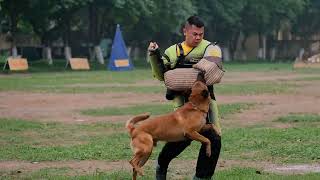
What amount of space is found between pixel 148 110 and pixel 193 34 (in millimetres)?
10214

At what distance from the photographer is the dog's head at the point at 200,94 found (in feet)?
22.8

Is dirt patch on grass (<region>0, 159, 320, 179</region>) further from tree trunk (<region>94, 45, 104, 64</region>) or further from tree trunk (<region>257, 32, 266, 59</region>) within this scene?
tree trunk (<region>257, 32, 266, 59</region>)

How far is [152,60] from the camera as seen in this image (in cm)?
723

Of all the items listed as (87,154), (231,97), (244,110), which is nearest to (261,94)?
(231,97)

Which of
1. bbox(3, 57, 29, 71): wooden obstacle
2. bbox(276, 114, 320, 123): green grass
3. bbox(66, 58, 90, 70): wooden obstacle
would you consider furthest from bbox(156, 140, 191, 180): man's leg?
bbox(66, 58, 90, 70): wooden obstacle

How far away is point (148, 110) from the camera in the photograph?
680 inches

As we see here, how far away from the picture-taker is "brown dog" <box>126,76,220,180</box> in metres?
6.93

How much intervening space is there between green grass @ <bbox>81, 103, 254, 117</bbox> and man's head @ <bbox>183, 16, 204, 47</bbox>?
9150 mm

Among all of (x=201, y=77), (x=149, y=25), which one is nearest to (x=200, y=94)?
(x=201, y=77)

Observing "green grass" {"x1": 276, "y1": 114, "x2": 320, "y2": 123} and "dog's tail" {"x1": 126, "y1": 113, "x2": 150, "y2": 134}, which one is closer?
"dog's tail" {"x1": 126, "y1": 113, "x2": 150, "y2": 134}

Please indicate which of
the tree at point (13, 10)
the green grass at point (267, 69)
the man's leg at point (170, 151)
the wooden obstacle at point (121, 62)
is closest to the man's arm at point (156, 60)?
the man's leg at point (170, 151)

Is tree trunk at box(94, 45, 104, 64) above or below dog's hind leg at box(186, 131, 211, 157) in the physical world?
below

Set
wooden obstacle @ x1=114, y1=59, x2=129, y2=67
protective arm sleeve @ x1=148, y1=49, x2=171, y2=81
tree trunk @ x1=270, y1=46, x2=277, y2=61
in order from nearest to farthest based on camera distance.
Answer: protective arm sleeve @ x1=148, y1=49, x2=171, y2=81 < wooden obstacle @ x1=114, y1=59, x2=129, y2=67 < tree trunk @ x1=270, y1=46, x2=277, y2=61

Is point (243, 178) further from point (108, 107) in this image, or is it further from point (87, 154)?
point (108, 107)
